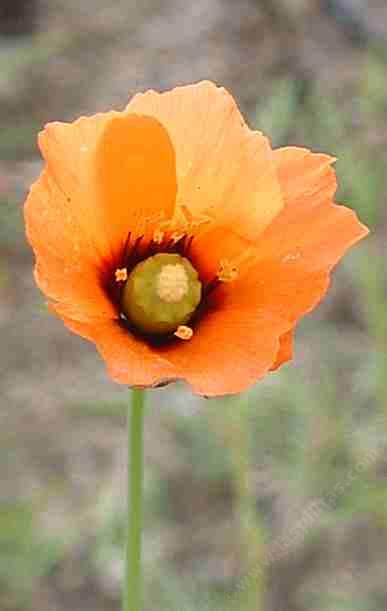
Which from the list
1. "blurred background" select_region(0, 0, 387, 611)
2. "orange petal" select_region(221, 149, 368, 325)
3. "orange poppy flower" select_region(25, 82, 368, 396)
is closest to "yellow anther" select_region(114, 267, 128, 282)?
"orange poppy flower" select_region(25, 82, 368, 396)

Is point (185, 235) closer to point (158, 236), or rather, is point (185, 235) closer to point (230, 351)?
point (158, 236)

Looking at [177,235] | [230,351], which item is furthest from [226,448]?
[230,351]

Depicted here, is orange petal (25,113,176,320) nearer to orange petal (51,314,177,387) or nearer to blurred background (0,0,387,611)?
orange petal (51,314,177,387)

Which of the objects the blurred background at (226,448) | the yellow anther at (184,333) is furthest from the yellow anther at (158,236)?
the blurred background at (226,448)

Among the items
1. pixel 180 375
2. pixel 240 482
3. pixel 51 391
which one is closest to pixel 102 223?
pixel 180 375

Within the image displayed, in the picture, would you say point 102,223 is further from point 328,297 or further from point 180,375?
point 328,297

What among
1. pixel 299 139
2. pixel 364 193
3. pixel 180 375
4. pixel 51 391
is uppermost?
pixel 180 375
